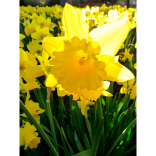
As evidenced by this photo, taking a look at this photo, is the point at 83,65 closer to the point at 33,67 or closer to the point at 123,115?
the point at 33,67

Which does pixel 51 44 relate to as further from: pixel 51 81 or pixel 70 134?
pixel 70 134

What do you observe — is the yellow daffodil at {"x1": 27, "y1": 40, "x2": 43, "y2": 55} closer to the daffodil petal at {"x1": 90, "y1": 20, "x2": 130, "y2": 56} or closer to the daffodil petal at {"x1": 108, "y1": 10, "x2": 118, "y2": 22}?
the daffodil petal at {"x1": 108, "y1": 10, "x2": 118, "y2": 22}

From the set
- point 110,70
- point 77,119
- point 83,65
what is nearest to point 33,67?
point 83,65

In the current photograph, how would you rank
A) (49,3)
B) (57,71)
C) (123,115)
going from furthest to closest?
(49,3), (123,115), (57,71)

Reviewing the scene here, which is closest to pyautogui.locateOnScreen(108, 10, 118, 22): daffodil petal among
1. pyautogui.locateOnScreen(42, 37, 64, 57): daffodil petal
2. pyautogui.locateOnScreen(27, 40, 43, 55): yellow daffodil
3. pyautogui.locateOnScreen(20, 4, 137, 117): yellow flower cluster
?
pyautogui.locateOnScreen(20, 4, 137, 117): yellow flower cluster

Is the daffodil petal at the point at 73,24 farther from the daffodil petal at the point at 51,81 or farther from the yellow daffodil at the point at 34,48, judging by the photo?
the yellow daffodil at the point at 34,48

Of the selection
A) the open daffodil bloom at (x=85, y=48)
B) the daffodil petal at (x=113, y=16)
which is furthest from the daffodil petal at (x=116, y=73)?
the daffodil petal at (x=113, y=16)

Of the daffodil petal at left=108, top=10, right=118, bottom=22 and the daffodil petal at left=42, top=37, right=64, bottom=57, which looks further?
the daffodil petal at left=108, top=10, right=118, bottom=22
